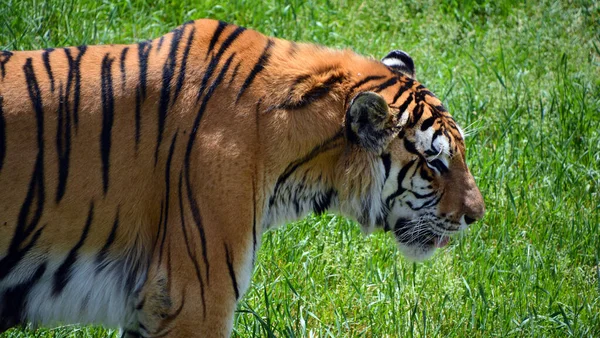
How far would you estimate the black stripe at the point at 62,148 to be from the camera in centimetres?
284

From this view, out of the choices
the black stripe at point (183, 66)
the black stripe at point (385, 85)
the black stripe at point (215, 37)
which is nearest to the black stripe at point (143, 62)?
the black stripe at point (183, 66)

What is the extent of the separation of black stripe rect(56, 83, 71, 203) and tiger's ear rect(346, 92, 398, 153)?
3.14 ft

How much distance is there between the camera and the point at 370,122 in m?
3.03

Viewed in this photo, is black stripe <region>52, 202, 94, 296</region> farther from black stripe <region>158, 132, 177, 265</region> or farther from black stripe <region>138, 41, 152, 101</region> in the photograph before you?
black stripe <region>138, 41, 152, 101</region>

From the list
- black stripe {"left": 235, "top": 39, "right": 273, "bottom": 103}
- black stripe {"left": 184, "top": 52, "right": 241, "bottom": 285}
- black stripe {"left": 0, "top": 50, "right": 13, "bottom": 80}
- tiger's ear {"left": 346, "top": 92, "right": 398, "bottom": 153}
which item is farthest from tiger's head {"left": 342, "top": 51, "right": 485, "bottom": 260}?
black stripe {"left": 0, "top": 50, "right": 13, "bottom": 80}

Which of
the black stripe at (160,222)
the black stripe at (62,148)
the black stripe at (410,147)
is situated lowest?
the black stripe at (160,222)

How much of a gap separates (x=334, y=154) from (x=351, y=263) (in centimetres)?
118

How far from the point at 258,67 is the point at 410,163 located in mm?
647

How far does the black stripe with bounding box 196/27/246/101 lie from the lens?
2.97m

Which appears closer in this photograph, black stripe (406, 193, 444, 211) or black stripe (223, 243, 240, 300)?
black stripe (223, 243, 240, 300)

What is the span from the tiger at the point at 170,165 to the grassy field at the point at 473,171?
1.89ft

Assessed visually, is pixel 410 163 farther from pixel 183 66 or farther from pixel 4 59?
pixel 4 59

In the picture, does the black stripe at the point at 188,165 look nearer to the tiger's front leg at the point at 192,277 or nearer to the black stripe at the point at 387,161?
the tiger's front leg at the point at 192,277

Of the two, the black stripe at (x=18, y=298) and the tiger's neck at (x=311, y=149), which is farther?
the tiger's neck at (x=311, y=149)
